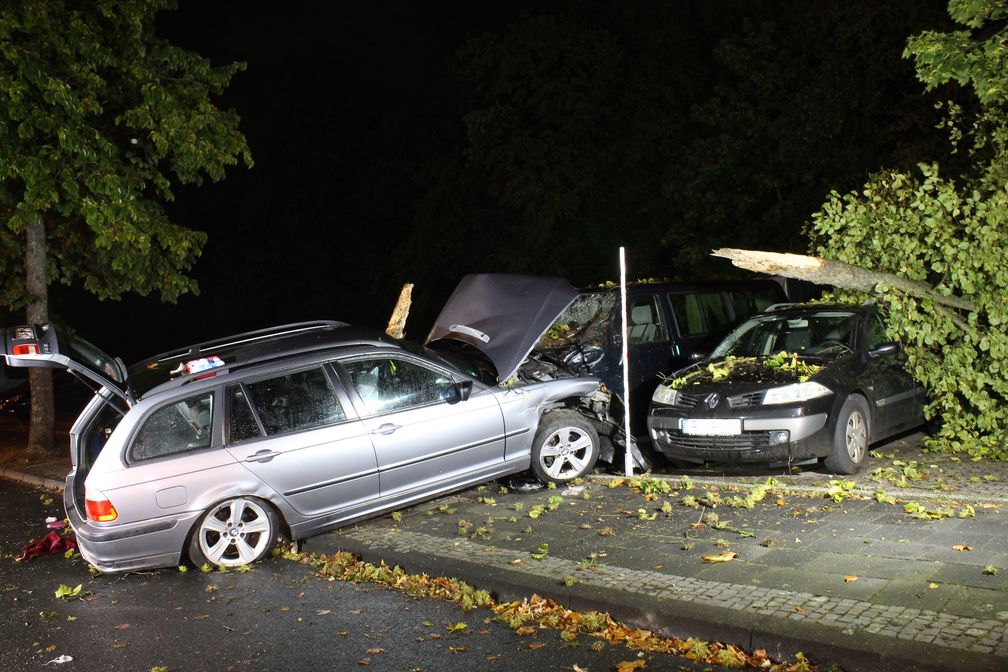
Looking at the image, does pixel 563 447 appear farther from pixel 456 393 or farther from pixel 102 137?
pixel 102 137

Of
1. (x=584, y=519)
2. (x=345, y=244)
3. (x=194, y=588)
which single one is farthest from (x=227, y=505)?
(x=345, y=244)

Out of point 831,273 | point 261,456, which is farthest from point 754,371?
point 261,456

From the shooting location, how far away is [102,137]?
496 inches

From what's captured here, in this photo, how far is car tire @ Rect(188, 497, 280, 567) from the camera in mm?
7086

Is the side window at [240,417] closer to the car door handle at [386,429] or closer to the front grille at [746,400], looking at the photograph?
the car door handle at [386,429]

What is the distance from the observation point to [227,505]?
23.5 feet

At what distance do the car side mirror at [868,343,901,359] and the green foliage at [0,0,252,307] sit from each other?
9.48 m

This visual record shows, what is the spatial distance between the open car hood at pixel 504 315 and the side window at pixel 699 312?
2.46 metres

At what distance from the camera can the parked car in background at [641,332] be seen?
1055cm

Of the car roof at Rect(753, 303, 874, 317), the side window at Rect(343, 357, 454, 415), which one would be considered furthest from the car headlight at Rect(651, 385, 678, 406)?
the side window at Rect(343, 357, 454, 415)

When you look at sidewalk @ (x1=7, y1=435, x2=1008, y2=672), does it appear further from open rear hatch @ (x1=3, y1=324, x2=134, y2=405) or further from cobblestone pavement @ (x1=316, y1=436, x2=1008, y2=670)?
open rear hatch @ (x1=3, y1=324, x2=134, y2=405)

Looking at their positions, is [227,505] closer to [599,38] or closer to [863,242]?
[863,242]

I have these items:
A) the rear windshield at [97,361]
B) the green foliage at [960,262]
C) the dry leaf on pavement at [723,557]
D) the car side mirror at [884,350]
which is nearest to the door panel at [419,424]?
the rear windshield at [97,361]

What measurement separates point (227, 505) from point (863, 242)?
6996 mm
